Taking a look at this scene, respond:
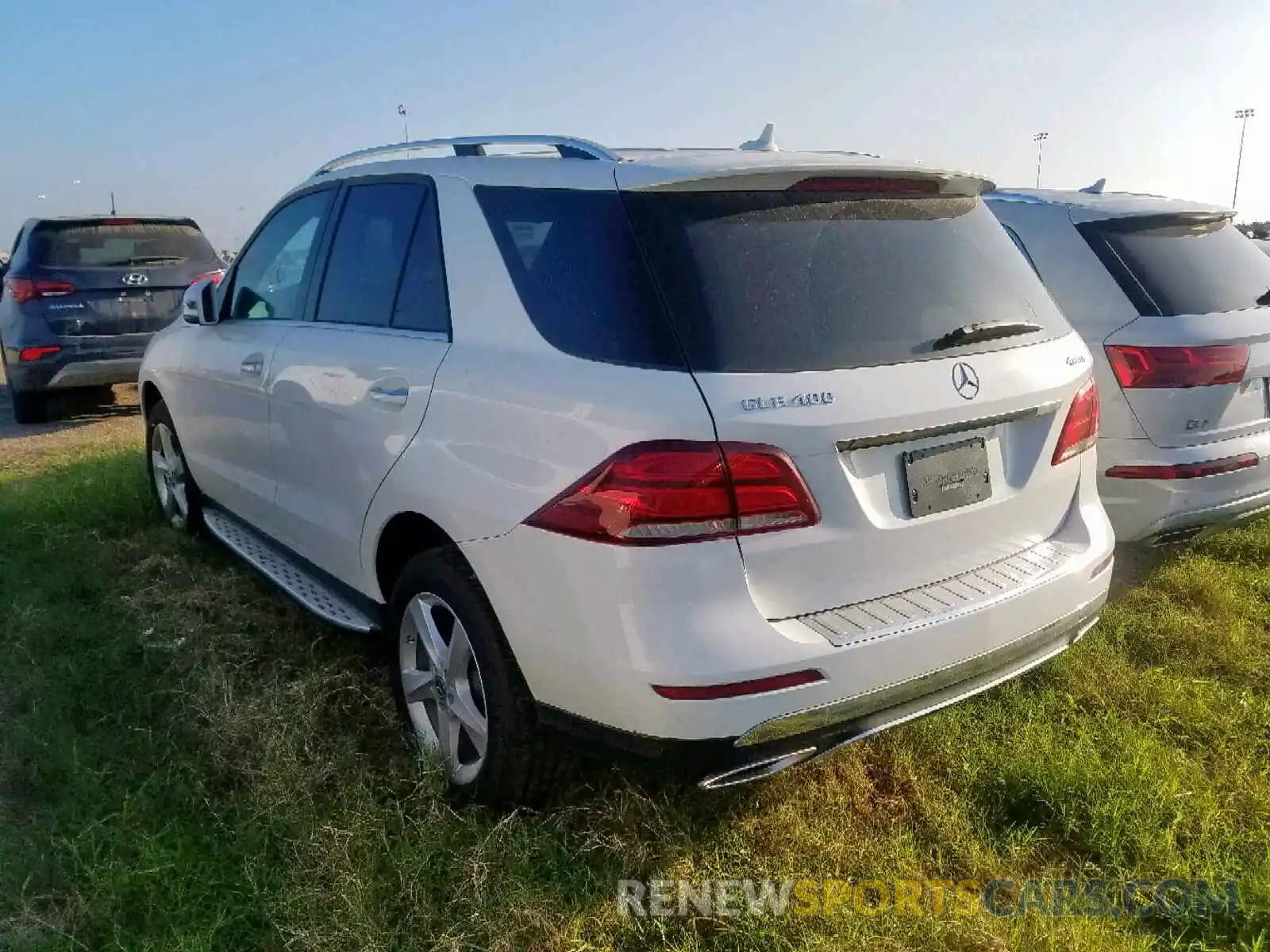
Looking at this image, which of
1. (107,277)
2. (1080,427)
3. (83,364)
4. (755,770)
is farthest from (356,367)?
(107,277)

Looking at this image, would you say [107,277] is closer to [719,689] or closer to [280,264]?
[280,264]

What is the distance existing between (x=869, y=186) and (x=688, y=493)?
1039mm

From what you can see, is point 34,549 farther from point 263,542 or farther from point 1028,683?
point 1028,683

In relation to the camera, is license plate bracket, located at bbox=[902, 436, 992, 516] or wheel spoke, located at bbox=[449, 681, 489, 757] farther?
wheel spoke, located at bbox=[449, 681, 489, 757]

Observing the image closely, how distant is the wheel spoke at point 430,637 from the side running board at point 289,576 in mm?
378

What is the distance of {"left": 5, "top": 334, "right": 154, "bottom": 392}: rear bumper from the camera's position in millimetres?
8148

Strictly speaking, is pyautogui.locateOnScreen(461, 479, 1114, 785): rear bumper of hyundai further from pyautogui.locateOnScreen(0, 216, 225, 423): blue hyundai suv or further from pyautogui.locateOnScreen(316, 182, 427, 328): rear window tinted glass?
pyautogui.locateOnScreen(0, 216, 225, 423): blue hyundai suv

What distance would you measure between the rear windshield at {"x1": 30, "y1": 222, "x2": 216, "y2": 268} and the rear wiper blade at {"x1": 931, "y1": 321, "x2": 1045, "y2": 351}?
783 centimetres

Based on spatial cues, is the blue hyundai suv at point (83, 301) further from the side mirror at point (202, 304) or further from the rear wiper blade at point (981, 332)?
the rear wiper blade at point (981, 332)

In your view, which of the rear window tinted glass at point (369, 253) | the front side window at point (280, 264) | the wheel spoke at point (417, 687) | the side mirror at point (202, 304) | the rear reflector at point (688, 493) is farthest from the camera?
the side mirror at point (202, 304)

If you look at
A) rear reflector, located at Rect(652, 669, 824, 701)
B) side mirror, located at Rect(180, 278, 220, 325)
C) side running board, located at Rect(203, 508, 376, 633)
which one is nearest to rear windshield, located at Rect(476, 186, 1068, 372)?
rear reflector, located at Rect(652, 669, 824, 701)

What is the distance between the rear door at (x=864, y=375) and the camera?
7.22 ft

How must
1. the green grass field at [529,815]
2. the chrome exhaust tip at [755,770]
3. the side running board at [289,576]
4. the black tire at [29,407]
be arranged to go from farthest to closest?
1. the black tire at [29,407]
2. the side running board at [289,576]
3. the green grass field at [529,815]
4. the chrome exhaust tip at [755,770]

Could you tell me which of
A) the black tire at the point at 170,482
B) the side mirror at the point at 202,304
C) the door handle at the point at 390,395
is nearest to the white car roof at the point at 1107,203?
the door handle at the point at 390,395
